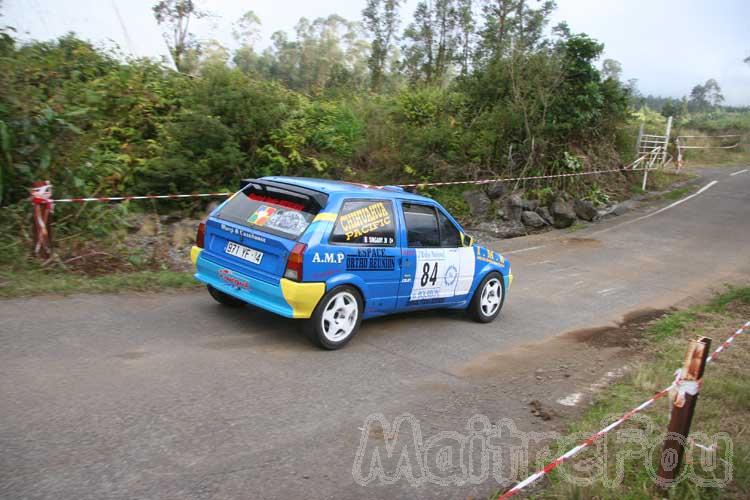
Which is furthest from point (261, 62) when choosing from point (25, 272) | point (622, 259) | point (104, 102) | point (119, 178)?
point (25, 272)

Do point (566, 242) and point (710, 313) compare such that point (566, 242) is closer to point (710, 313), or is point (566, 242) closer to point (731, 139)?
point (710, 313)

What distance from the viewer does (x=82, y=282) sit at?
7.88 metres

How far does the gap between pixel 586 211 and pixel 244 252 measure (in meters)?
13.8

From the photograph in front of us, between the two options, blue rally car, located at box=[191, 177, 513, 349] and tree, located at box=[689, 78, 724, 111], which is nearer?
blue rally car, located at box=[191, 177, 513, 349]

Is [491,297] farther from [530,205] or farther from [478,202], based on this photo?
[530,205]

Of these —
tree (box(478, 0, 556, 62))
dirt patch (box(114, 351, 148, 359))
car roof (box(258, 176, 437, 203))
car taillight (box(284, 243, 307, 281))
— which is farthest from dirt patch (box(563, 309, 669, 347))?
tree (box(478, 0, 556, 62))

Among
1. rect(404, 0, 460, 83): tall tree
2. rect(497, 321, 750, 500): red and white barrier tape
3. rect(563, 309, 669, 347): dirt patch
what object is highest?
rect(404, 0, 460, 83): tall tree

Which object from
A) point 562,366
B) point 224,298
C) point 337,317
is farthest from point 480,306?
point 224,298

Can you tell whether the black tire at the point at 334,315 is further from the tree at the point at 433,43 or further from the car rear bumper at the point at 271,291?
the tree at the point at 433,43

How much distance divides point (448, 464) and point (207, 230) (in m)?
3.94

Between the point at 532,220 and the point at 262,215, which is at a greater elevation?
the point at 262,215

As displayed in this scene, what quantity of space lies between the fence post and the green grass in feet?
1.39

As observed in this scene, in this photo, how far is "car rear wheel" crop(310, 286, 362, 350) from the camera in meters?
6.34

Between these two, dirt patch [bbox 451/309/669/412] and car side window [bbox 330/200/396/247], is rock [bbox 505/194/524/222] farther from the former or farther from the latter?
car side window [bbox 330/200/396/247]
